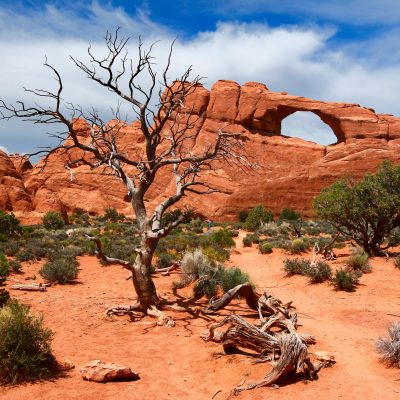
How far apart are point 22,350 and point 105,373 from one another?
114 cm

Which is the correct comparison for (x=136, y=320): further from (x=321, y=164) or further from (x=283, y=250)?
(x=321, y=164)

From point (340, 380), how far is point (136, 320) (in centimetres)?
460

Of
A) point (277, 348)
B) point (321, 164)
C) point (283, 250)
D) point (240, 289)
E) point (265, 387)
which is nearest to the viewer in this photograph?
point (265, 387)

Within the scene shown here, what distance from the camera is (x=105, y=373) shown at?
5.56 metres

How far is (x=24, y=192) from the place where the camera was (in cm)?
5694

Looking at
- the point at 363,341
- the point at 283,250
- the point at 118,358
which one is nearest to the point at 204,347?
the point at 118,358

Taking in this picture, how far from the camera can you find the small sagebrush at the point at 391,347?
19.9ft

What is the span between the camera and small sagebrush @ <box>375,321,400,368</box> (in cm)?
607

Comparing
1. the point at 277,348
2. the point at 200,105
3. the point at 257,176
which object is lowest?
the point at 277,348

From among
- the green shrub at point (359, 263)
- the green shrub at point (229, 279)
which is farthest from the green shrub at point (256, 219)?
the green shrub at point (229, 279)

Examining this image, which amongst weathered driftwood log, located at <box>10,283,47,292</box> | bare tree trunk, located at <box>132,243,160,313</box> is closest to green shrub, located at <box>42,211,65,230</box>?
weathered driftwood log, located at <box>10,283,47,292</box>

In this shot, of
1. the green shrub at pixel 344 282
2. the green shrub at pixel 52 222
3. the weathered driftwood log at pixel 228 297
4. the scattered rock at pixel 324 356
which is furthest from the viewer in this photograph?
the green shrub at pixel 52 222

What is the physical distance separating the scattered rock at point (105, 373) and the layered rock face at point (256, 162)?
4569cm

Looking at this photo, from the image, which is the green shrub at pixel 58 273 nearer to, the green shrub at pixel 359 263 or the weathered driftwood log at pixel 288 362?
the weathered driftwood log at pixel 288 362
